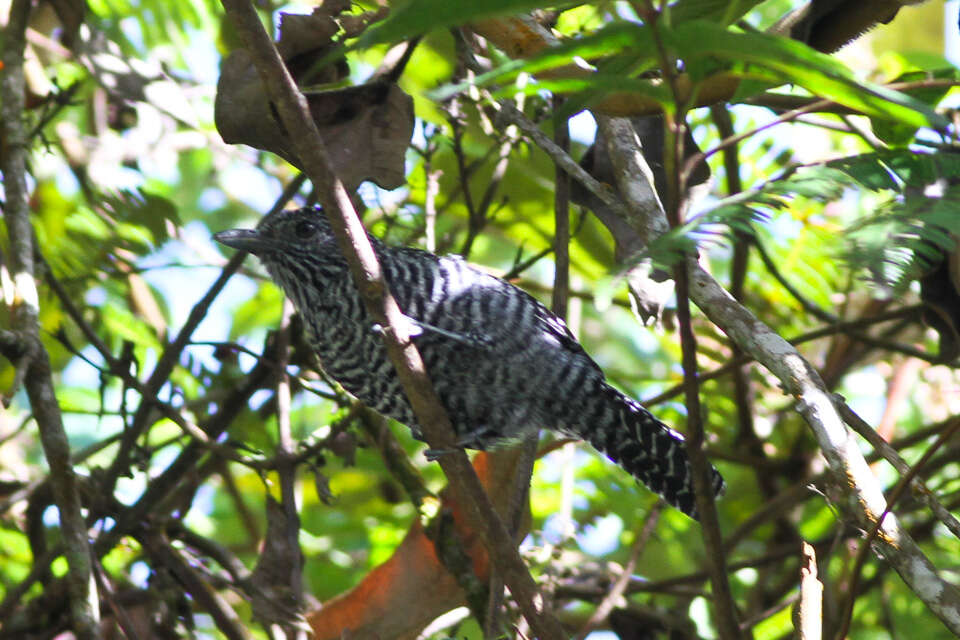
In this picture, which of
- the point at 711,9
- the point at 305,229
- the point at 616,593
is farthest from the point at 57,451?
the point at 711,9

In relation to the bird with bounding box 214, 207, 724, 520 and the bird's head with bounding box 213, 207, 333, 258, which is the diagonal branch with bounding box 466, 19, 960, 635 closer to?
the bird with bounding box 214, 207, 724, 520

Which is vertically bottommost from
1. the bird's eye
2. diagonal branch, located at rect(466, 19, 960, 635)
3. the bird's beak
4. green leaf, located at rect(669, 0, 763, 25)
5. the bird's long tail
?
diagonal branch, located at rect(466, 19, 960, 635)

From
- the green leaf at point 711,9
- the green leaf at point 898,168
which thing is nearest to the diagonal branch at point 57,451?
the green leaf at point 711,9

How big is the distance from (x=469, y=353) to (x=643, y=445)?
530mm

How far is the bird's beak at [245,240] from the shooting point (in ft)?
10.1

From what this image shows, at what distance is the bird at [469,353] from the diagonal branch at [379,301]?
0.62 metres

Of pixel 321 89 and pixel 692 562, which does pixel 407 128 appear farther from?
pixel 692 562

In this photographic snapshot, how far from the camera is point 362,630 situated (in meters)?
3.12

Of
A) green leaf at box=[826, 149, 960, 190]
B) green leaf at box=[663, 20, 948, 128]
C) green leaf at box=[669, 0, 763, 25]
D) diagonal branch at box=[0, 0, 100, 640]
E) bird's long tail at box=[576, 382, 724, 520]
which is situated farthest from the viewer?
bird's long tail at box=[576, 382, 724, 520]

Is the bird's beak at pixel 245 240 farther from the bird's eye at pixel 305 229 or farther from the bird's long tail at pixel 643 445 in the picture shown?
the bird's long tail at pixel 643 445

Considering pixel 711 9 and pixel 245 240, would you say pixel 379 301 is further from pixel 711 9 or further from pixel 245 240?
pixel 245 240

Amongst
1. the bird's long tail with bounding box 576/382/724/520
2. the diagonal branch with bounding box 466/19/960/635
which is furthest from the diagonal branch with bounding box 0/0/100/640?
the diagonal branch with bounding box 466/19/960/635

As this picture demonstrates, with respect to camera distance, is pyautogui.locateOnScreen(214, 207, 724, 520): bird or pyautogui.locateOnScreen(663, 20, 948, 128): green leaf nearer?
pyautogui.locateOnScreen(663, 20, 948, 128): green leaf

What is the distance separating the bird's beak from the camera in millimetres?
3074
